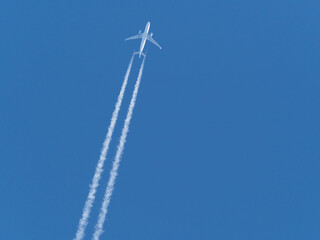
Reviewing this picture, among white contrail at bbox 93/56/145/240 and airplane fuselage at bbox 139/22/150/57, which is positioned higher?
airplane fuselage at bbox 139/22/150/57

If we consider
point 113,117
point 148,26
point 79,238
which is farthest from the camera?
point 148,26

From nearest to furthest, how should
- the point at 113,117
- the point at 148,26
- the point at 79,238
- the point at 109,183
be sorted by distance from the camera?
1. the point at 79,238
2. the point at 109,183
3. the point at 113,117
4. the point at 148,26

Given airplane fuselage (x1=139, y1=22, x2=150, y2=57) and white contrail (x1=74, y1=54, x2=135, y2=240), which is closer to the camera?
white contrail (x1=74, y1=54, x2=135, y2=240)

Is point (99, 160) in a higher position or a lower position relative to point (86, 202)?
higher

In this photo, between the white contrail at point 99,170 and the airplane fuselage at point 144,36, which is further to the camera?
the airplane fuselage at point 144,36

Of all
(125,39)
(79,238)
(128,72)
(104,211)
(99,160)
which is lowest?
(79,238)

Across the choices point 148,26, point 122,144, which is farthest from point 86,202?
point 148,26

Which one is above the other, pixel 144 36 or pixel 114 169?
pixel 144 36

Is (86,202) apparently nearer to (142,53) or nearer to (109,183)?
(109,183)

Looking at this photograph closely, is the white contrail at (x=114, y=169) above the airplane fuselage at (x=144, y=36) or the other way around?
the other way around

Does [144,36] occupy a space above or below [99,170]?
above

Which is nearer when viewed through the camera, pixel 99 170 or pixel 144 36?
pixel 99 170
